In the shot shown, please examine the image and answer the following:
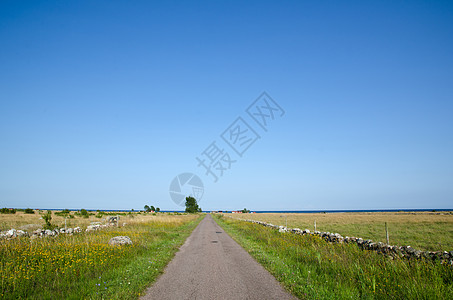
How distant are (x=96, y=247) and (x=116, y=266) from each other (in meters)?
2.62

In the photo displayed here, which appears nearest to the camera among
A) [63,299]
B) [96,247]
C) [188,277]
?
[63,299]

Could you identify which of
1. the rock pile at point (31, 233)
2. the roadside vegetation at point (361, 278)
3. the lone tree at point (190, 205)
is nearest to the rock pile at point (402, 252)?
the roadside vegetation at point (361, 278)

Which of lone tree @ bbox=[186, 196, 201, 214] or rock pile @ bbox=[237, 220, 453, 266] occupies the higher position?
rock pile @ bbox=[237, 220, 453, 266]

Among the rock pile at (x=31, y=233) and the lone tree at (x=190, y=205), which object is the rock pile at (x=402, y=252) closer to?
the rock pile at (x=31, y=233)

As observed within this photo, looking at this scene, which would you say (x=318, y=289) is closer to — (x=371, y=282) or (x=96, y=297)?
(x=371, y=282)

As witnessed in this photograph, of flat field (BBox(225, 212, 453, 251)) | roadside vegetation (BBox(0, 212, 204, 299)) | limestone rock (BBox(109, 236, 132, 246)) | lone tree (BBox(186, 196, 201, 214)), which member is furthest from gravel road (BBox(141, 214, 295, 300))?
lone tree (BBox(186, 196, 201, 214))

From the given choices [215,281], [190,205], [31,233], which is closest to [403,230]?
[215,281]

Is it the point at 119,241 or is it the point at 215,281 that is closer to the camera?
the point at 215,281

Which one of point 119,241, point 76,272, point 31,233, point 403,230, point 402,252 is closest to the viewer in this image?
point 76,272

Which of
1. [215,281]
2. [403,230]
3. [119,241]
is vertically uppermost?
[119,241]

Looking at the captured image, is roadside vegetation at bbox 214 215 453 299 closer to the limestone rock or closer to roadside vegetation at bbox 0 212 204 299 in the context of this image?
roadside vegetation at bbox 0 212 204 299

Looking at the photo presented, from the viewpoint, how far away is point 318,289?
6520mm

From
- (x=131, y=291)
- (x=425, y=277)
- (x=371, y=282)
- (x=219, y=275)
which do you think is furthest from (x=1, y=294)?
(x=425, y=277)

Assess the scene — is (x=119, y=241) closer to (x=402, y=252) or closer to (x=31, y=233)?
(x=31, y=233)
